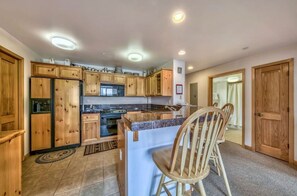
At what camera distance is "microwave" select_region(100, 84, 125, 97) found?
12.7 ft

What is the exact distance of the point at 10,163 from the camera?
1208 mm

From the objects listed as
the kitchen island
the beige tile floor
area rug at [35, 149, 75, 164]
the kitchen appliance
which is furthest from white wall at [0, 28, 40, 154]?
the kitchen island

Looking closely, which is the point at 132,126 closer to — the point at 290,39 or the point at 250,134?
the point at 290,39

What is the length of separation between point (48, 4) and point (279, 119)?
4.40 metres

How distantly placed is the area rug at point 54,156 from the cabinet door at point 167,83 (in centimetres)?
276

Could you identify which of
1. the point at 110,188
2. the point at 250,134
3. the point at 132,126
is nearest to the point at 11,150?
the point at 110,188

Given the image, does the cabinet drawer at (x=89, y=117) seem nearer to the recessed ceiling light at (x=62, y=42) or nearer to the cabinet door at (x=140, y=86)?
the cabinet door at (x=140, y=86)

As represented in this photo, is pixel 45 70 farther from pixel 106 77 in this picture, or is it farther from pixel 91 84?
pixel 106 77

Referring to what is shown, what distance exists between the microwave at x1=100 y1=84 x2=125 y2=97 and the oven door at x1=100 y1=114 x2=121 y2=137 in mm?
751

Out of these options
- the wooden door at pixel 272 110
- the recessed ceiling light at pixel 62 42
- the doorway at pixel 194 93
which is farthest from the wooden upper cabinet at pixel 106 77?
the wooden door at pixel 272 110

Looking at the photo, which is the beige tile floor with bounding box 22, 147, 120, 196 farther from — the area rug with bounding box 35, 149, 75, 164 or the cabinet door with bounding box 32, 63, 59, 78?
the cabinet door with bounding box 32, 63, 59, 78

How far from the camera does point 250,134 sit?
3.00 metres

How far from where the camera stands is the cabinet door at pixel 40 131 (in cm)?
266

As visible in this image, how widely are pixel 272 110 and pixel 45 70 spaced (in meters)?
5.28
